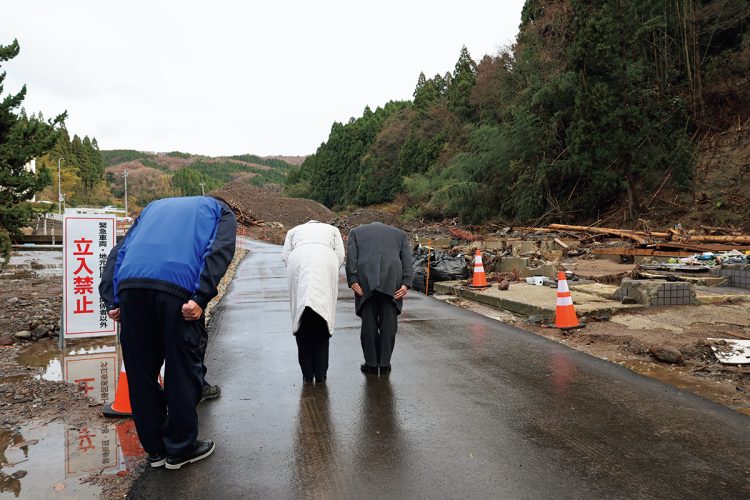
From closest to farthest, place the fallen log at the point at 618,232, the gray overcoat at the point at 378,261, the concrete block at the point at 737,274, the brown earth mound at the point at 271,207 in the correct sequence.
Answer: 1. the gray overcoat at the point at 378,261
2. the concrete block at the point at 737,274
3. the fallen log at the point at 618,232
4. the brown earth mound at the point at 271,207

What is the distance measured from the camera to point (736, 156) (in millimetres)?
22406

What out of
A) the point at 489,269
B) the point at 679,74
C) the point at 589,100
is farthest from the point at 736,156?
the point at 489,269

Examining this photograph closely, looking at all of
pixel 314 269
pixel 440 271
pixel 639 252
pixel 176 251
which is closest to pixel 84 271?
pixel 314 269

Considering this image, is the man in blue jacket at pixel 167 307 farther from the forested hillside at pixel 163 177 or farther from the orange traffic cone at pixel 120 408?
the forested hillside at pixel 163 177

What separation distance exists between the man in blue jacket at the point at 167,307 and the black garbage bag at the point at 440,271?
9.74 meters

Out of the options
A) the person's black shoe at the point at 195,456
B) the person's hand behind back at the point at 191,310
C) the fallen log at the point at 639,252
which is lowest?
the person's black shoe at the point at 195,456

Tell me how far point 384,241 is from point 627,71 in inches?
829

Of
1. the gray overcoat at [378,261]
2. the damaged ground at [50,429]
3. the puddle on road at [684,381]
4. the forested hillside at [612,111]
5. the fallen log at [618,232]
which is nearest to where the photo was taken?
the damaged ground at [50,429]

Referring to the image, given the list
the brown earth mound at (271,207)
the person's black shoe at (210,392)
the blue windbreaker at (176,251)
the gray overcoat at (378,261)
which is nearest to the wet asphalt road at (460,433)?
the person's black shoe at (210,392)

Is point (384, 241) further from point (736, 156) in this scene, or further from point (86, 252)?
point (736, 156)

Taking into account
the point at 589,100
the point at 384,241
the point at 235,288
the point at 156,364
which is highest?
the point at 589,100

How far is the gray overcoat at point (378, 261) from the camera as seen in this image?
17.8 feet

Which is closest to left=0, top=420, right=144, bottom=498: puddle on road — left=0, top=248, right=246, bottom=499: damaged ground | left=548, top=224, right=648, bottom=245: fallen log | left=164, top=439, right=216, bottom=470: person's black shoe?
left=0, top=248, right=246, bottom=499: damaged ground

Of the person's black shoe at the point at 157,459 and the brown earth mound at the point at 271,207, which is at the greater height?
the brown earth mound at the point at 271,207
